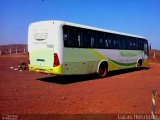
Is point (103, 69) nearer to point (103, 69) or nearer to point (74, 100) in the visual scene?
point (103, 69)

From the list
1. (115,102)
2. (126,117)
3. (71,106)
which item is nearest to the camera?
(126,117)

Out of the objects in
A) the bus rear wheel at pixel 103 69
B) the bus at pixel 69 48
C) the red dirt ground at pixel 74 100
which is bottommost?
the red dirt ground at pixel 74 100

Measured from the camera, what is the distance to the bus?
13289mm

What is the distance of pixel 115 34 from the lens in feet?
62.0

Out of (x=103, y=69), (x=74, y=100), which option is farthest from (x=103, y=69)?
(x=74, y=100)

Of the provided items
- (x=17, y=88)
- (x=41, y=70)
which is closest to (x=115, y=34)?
(x=41, y=70)

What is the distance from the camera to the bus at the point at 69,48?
1329cm

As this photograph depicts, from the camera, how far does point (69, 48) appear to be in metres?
13.9

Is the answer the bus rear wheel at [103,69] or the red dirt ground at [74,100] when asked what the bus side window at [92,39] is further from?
the red dirt ground at [74,100]

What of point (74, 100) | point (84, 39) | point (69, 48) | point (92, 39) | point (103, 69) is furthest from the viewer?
point (103, 69)

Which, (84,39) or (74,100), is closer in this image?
(74,100)

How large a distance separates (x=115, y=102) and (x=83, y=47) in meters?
5.99

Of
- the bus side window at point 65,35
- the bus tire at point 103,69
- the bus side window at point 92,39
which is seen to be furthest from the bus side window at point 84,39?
the bus tire at point 103,69

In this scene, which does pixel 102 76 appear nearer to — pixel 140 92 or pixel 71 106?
pixel 140 92
